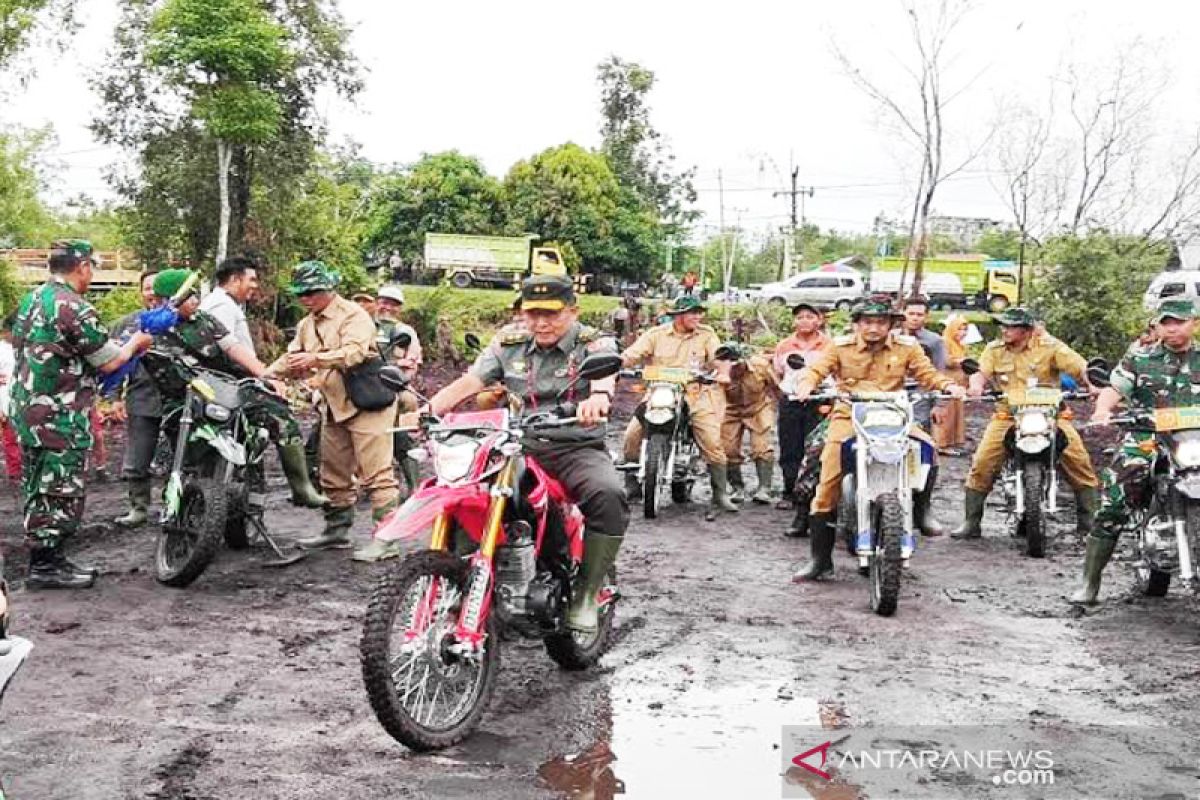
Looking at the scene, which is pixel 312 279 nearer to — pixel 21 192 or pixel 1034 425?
pixel 1034 425

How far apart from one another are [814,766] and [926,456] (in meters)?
4.99

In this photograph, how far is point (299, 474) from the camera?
8.71 metres

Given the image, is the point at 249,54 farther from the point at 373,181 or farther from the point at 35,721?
the point at 373,181

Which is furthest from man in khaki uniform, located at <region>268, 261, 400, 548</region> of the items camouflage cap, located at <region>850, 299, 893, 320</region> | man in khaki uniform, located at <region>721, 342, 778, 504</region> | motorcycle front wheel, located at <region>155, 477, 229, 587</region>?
man in khaki uniform, located at <region>721, 342, 778, 504</region>

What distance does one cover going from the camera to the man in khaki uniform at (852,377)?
787cm

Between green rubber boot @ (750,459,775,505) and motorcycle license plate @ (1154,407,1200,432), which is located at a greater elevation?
motorcycle license plate @ (1154,407,1200,432)

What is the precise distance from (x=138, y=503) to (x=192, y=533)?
207 cm

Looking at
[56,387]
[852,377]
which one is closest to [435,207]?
[852,377]

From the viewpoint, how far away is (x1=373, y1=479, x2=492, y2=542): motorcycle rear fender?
4750mm

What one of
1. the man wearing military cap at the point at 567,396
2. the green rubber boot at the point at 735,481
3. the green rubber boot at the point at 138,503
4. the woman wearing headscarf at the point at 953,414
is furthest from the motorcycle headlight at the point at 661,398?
the woman wearing headscarf at the point at 953,414

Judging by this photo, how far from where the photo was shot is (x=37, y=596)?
23.1 ft

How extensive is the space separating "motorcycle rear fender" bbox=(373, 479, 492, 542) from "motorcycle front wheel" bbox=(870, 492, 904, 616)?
2.92 m

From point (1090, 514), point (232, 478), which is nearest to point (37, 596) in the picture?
point (232, 478)

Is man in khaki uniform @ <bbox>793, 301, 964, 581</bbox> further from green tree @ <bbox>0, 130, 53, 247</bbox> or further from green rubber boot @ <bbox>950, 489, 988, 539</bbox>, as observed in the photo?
green tree @ <bbox>0, 130, 53, 247</bbox>
